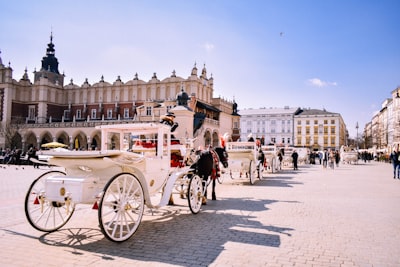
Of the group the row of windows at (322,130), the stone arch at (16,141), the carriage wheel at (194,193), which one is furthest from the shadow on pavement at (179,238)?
the row of windows at (322,130)

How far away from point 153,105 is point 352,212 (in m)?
44.3

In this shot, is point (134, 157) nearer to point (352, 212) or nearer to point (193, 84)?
point (352, 212)

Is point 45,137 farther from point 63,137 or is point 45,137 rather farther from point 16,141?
point 16,141

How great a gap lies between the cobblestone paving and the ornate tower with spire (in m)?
73.0

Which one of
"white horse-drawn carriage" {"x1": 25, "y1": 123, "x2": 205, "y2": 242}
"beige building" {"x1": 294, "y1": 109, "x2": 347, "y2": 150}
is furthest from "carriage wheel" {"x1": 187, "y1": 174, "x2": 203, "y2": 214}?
"beige building" {"x1": 294, "y1": 109, "x2": 347, "y2": 150}

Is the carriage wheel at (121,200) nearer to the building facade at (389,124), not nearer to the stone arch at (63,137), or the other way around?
the stone arch at (63,137)

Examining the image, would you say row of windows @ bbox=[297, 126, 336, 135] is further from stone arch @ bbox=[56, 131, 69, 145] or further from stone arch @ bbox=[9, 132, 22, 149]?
stone arch @ bbox=[9, 132, 22, 149]

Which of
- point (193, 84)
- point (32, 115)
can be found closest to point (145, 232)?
point (193, 84)

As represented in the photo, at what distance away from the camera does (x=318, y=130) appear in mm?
90812

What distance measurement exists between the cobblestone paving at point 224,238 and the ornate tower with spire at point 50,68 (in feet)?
239

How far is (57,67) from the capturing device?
251 feet

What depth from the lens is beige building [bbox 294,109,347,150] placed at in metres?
89.3

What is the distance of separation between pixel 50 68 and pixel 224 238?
264 feet

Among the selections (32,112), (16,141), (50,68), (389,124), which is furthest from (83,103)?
(389,124)
